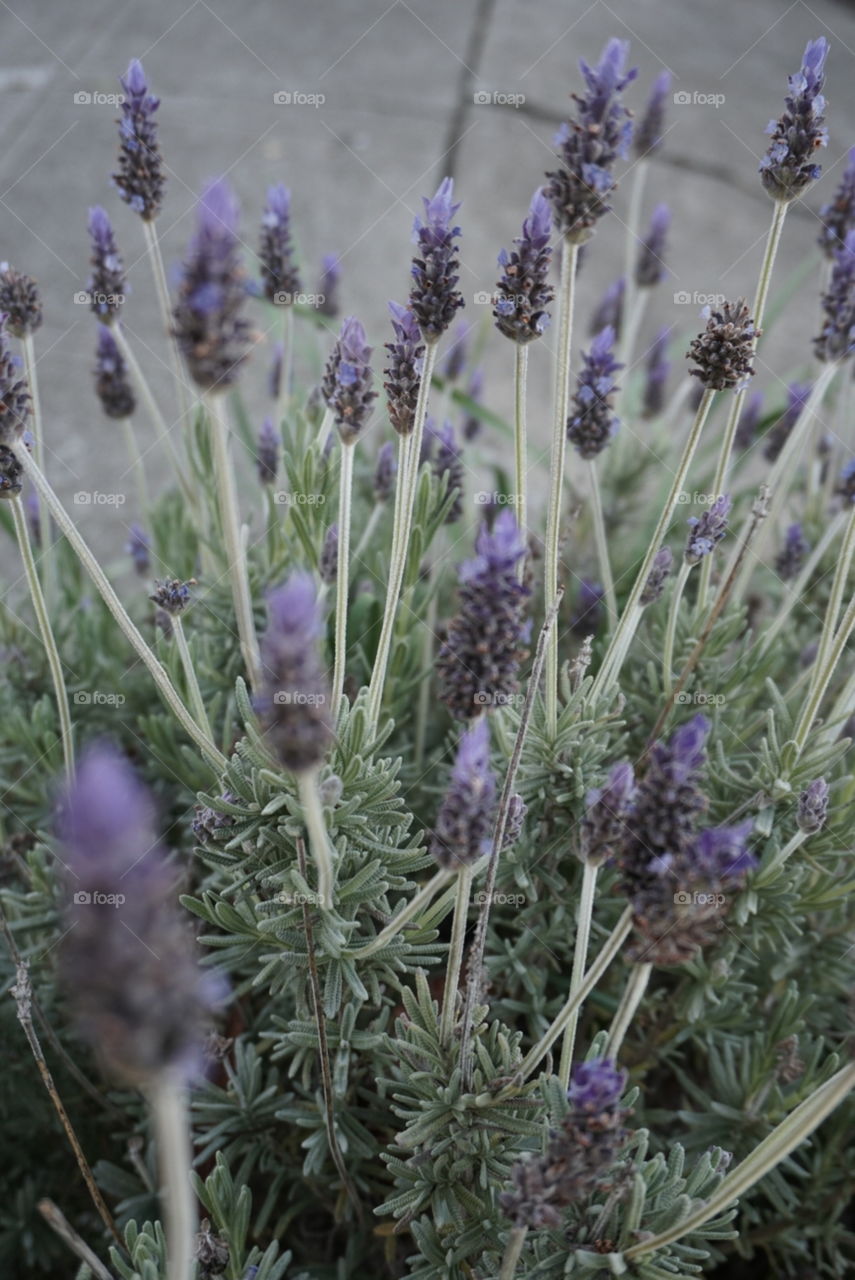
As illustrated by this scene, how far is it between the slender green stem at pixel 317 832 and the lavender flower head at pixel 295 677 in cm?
2

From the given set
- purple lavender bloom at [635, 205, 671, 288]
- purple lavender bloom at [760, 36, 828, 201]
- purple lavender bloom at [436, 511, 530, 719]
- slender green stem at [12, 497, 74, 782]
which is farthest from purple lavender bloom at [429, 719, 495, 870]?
purple lavender bloom at [635, 205, 671, 288]

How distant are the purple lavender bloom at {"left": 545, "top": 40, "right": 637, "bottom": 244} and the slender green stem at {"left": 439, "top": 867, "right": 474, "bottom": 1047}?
51cm

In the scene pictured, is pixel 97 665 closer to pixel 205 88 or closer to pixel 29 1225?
pixel 29 1225

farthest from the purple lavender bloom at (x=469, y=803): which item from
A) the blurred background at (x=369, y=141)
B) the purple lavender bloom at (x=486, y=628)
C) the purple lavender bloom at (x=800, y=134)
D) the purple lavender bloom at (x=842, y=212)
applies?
the blurred background at (x=369, y=141)

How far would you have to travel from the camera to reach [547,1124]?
2.57 feet

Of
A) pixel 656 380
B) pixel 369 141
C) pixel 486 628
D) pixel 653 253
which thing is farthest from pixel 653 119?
pixel 369 141

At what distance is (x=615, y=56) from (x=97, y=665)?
0.91 metres

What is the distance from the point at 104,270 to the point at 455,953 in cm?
85

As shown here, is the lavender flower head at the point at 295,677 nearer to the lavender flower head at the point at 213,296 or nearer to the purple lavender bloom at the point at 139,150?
the lavender flower head at the point at 213,296

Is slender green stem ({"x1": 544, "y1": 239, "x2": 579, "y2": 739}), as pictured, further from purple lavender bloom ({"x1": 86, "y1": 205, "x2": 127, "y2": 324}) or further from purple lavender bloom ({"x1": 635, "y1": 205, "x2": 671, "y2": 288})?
purple lavender bloom ({"x1": 635, "y1": 205, "x2": 671, "y2": 288})

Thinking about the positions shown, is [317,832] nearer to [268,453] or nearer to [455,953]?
[455,953]

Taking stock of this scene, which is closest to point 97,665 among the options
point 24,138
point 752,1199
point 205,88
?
point 752,1199

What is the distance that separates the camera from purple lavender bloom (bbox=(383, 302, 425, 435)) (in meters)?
0.87

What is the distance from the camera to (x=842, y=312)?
3.77 feet
